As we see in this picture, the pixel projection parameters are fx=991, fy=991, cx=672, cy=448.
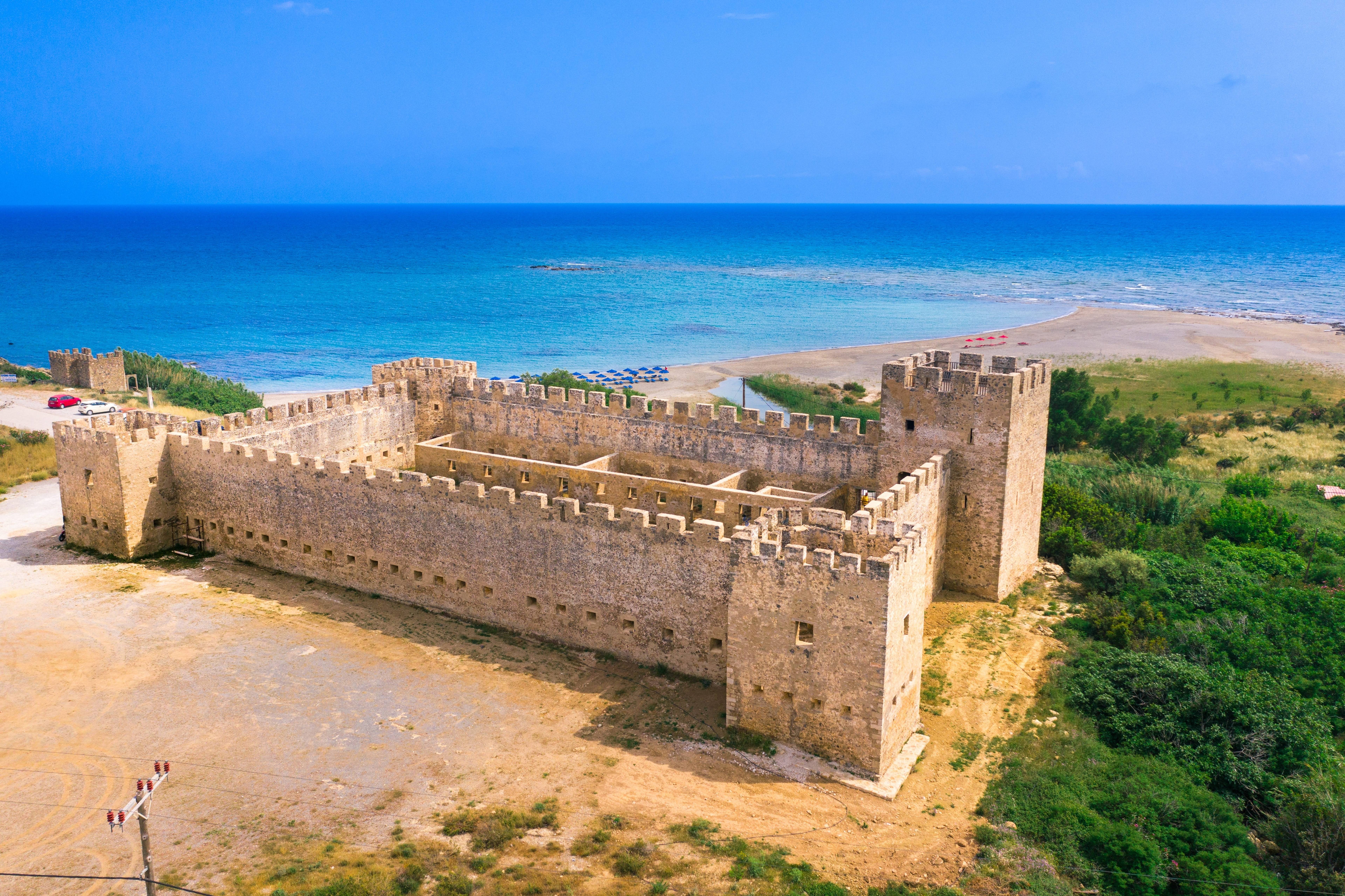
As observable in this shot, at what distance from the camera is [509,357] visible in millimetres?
64875

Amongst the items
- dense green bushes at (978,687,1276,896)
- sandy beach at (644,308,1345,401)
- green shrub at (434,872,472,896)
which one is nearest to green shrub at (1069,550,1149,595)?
dense green bushes at (978,687,1276,896)

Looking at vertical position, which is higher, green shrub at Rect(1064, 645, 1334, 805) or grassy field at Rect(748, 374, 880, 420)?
grassy field at Rect(748, 374, 880, 420)

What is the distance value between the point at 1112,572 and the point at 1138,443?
16.7m

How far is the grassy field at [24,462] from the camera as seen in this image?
30.7 m

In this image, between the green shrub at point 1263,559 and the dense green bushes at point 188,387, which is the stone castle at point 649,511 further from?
the dense green bushes at point 188,387

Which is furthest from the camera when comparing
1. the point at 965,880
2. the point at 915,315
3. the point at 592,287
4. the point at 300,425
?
the point at 592,287

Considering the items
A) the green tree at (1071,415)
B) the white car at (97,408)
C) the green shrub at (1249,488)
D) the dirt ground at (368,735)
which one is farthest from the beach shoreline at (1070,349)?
the dirt ground at (368,735)

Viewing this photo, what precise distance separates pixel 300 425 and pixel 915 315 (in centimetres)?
6419

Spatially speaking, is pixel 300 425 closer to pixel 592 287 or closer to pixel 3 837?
pixel 3 837

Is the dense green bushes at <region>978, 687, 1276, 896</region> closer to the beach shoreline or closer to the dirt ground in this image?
the dirt ground

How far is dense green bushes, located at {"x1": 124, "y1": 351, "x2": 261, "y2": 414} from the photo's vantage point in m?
41.5

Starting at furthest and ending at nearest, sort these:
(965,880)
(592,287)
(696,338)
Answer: (592,287) < (696,338) < (965,880)

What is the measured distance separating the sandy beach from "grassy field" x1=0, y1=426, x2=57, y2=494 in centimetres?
2548

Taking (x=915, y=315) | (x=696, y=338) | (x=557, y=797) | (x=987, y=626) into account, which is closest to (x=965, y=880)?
(x=557, y=797)
